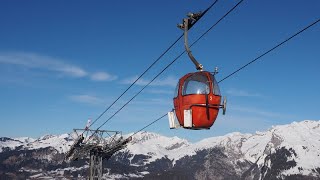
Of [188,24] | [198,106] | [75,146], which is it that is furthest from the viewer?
[75,146]

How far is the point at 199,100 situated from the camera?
15688mm

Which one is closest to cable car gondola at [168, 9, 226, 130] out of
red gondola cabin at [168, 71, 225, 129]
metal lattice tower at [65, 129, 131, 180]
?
red gondola cabin at [168, 71, 225, 129]

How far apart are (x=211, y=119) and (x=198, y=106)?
791 millimetres

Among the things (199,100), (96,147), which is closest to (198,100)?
(199,100)

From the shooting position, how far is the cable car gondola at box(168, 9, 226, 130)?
51.2 ft

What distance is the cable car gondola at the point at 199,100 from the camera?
51.2 ft

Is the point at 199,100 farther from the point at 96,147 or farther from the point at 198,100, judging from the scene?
the point at 96,147

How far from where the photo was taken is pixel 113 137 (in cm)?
5922

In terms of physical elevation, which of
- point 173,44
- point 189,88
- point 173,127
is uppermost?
point 173,44

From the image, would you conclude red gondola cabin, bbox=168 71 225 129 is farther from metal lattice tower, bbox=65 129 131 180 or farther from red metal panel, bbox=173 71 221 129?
metal lattice tower, bbox=65 129 131 180

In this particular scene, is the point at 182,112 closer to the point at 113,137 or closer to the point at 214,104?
the point at 214,104

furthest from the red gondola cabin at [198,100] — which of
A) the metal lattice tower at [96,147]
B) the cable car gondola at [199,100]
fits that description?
the metal lattice tower at [96,147]

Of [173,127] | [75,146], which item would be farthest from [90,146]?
[173,127]

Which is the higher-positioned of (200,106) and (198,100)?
(198,100)
